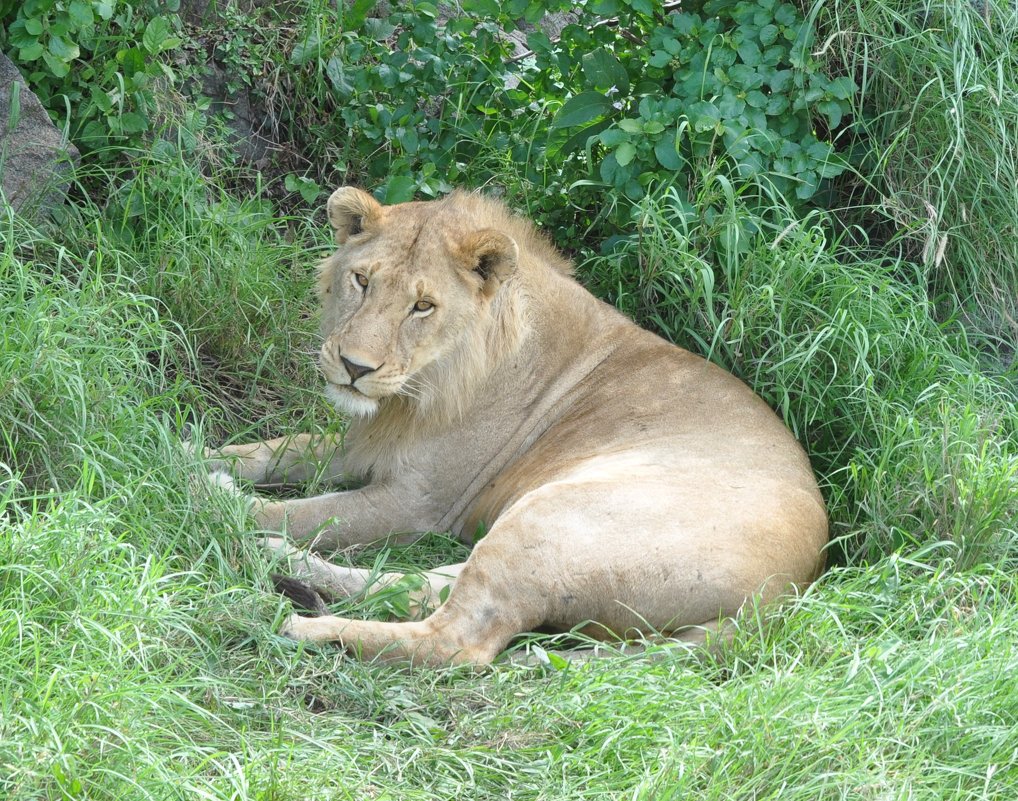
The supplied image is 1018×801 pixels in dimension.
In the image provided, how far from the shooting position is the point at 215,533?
4.10m

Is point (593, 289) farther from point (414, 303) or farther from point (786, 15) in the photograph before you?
point (786, 15)

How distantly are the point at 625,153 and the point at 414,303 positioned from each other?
4.24 ft

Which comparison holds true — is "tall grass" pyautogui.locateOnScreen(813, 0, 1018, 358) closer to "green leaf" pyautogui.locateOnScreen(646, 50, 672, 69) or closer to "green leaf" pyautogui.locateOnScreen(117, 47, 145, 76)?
"green leaf" pyautogui.locateOnScreen(646, 50, 672, 69)

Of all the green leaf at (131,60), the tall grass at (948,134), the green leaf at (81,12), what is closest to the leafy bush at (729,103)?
the tall grass at (948,134)

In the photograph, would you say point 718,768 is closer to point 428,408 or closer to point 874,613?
point 874,613

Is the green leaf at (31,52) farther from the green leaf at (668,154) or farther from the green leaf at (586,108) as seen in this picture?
the green leaf at (668,154)

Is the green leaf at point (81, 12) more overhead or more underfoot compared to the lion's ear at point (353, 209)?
more overhead

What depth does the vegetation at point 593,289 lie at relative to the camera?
318 cm

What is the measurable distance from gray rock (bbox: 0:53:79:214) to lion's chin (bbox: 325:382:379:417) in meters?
1.71

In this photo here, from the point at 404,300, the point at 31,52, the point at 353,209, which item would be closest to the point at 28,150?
the point at 31,52

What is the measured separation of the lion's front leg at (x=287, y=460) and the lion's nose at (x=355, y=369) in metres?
0.63

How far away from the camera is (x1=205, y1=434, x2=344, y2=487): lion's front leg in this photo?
5.16 meters

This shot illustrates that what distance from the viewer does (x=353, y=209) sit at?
4.96m

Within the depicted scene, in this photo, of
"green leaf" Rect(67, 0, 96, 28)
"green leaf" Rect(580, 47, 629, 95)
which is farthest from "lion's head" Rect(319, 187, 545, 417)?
"green leaf" Rect(67, 0, 96, 28)
